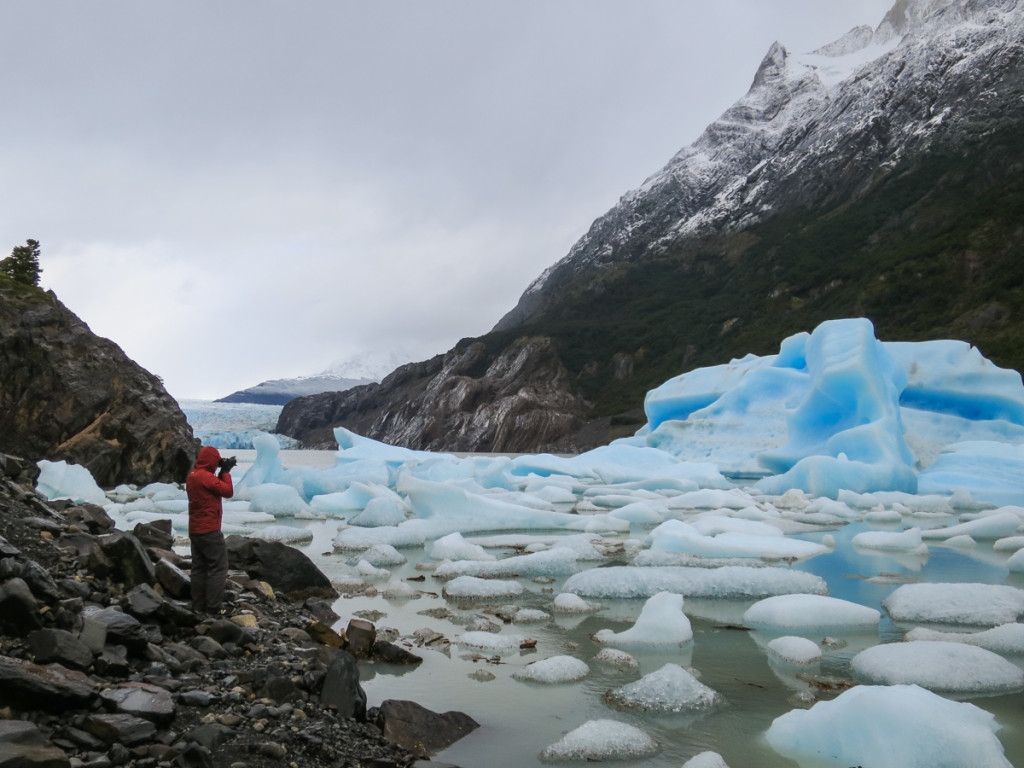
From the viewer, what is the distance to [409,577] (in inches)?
233

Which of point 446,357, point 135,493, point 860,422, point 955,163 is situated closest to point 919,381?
point 860,422

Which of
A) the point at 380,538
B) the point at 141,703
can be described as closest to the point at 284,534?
the point at 380,538

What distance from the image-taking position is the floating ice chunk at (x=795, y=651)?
11.9 ft

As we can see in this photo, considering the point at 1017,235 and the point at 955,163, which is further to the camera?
the point at 955,163

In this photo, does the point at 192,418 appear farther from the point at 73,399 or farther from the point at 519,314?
the point at 73,399

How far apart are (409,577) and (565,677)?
9.23ft

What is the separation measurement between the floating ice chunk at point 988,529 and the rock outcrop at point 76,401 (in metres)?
13.7

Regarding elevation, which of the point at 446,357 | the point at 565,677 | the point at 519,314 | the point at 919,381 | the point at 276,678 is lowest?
the point at 565,677

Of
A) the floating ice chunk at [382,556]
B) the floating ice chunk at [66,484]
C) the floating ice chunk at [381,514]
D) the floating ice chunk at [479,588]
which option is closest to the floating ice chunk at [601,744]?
the floating ice chunk at [479,588]

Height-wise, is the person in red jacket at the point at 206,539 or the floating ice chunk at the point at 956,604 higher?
the person in red jacket at the point at 206,539

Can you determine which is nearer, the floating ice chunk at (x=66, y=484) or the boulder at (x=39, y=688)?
the boulder at (x=39, y=688)

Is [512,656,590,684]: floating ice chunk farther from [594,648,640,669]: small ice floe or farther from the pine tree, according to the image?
the pine tree

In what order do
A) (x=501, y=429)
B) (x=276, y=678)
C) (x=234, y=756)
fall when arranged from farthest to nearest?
(x=501, y=429), (x=276, y=678), (x=234, y=756)

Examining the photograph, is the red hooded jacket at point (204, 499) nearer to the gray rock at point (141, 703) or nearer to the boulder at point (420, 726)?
the gray rock at point (141, 703)
